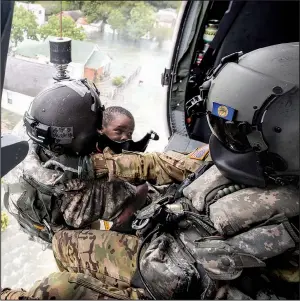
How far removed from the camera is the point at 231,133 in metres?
1.33

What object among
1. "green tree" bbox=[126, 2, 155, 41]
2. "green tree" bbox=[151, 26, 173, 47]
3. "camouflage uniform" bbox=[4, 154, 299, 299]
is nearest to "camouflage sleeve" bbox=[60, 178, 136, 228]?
"camouflage uniform" bbox=[4, 154, 299, 299]

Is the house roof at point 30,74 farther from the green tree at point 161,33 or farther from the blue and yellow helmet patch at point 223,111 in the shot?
the blue and yellow helmet patch at point 223,111

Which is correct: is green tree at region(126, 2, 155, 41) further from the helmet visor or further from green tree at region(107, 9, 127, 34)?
the helmet visor

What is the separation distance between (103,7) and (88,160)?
7.50ft

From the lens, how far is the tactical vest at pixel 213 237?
3.79 ft

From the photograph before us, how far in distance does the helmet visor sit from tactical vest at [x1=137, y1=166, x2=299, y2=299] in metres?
0.13

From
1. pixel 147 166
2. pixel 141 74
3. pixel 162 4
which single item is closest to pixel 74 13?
pixel 162 4

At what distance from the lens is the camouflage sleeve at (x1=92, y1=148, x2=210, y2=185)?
1634 millimetres

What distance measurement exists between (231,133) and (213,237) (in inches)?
13.7

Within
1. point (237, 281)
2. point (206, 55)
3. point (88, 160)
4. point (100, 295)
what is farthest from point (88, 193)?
point (206, 55)

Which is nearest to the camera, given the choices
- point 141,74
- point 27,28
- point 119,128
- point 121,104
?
point 119,128

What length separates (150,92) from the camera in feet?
19.0

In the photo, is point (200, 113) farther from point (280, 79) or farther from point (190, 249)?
point (190, 249)

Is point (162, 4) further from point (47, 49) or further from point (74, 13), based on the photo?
point (47, 49)
